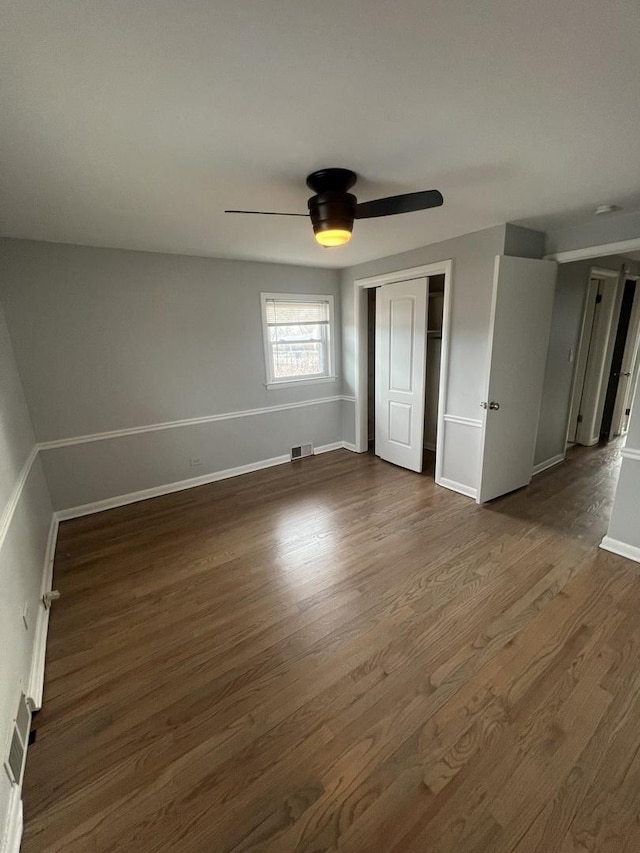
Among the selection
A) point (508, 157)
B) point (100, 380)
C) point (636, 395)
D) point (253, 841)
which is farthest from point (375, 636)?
point (100, 380)

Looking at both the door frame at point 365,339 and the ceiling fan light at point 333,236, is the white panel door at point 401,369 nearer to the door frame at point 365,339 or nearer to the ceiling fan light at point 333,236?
the door frame at point 365,339

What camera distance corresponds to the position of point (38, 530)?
2336 millimetres

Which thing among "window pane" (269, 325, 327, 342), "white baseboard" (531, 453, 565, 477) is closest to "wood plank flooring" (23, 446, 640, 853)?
"white baseboard" (531, 453, 565, 477)

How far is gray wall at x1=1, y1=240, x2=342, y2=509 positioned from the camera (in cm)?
278

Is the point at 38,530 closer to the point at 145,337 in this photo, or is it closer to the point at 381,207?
the point at 145,337

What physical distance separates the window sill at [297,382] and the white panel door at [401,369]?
0.68 metres

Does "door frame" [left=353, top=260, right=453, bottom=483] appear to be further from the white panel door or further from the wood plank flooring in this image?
the wood plank flooring

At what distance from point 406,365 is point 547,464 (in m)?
1.97

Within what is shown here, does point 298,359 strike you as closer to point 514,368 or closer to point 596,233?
point 514,368

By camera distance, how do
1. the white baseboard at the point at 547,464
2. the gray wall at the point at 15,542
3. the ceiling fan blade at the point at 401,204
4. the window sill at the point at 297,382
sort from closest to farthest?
the gray wall at the point at 15,542 < the ceiling fan blade at the point at 401,204 < the white baseboard at the point at 547,464 < the window sill at the point at 297,382

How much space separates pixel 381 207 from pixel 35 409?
9.92 feet

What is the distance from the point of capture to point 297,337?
166 inches

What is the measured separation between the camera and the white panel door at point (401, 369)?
361 cm

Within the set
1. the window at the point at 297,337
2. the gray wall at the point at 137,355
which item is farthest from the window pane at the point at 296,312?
the gray wall at the point at 137,355
